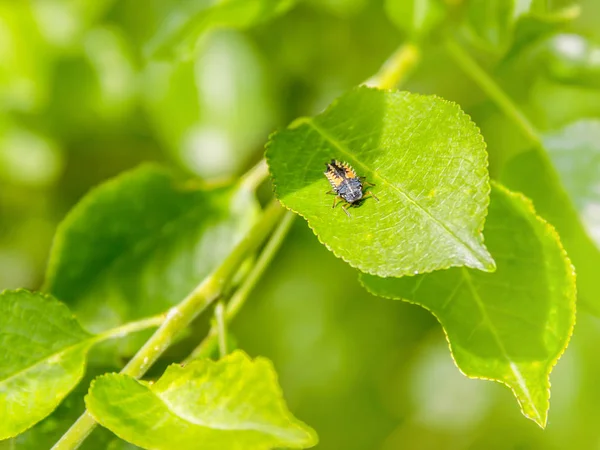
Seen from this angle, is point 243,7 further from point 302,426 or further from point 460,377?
point 460,377

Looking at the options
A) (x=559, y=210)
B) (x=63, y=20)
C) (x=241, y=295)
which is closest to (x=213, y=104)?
(x=63, y=20)

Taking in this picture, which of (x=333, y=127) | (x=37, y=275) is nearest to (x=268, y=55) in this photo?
(x=37, y=275)

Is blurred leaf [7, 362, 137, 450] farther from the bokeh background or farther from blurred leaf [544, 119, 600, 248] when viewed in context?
the bokeh background

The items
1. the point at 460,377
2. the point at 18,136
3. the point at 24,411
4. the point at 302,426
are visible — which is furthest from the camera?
the point at 18,136

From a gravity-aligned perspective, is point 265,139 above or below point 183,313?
below

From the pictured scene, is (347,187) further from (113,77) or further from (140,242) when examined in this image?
(113,77)

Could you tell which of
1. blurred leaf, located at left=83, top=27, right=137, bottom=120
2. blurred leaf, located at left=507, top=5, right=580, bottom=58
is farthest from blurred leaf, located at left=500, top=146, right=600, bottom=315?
blurred leaf, located at left=83, top=27, right=137, bottom=120

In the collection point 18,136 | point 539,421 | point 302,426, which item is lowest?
point 539,421
